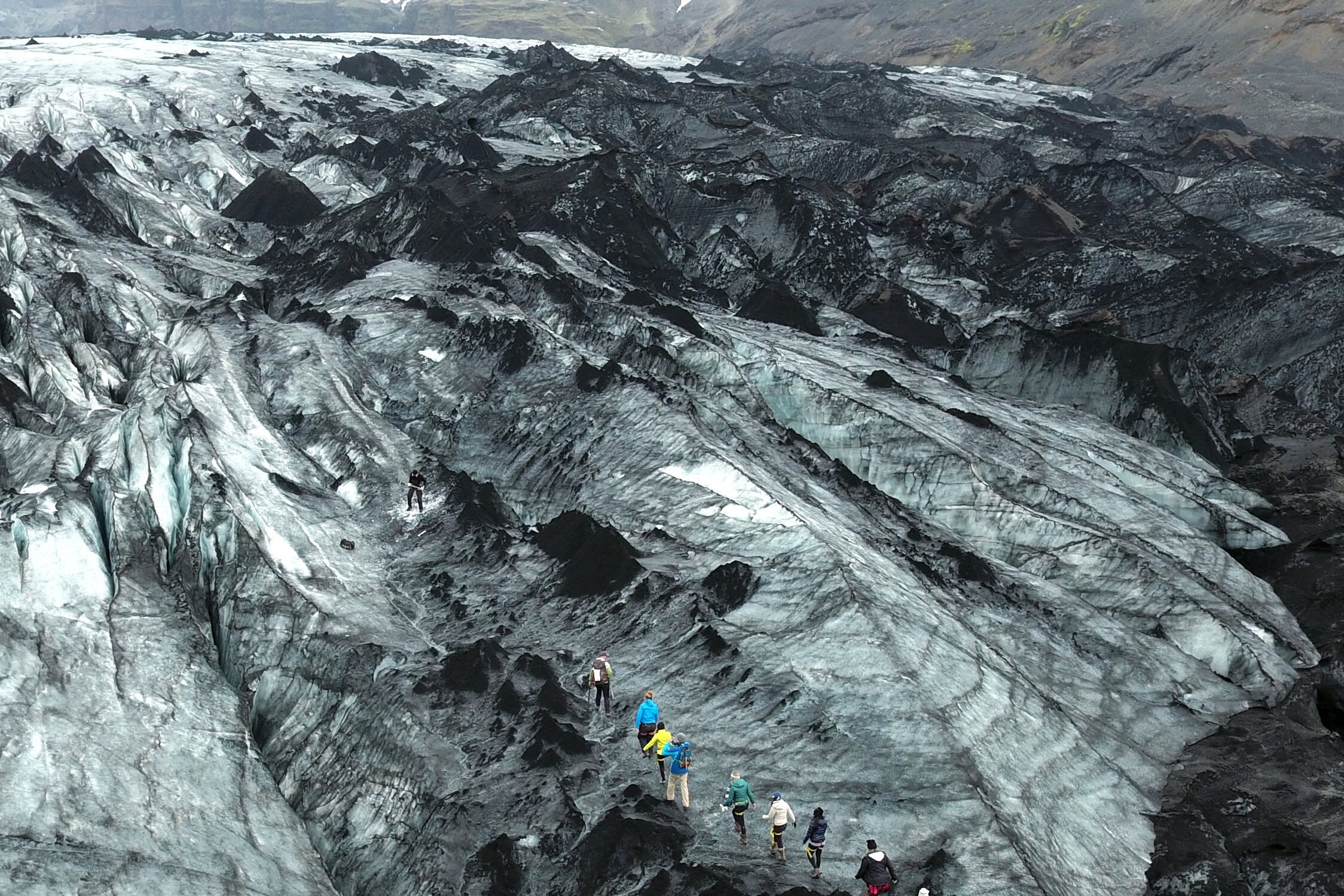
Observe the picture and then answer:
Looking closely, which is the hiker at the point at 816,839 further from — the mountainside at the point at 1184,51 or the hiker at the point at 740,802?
the mountainside at the point at 1184,51

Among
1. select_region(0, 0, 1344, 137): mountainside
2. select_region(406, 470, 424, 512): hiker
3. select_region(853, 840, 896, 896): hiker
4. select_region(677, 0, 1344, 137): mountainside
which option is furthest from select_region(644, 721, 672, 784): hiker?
select_region(677, 0, 1344, 137): mountainside

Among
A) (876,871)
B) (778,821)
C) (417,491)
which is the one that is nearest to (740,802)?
(778,821)

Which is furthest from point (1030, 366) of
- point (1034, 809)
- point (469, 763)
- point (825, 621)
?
point (469, 763)

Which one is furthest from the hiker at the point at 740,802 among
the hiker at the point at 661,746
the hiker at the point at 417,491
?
the hiker at the point at 417,491

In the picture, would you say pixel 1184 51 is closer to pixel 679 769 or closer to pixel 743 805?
pixel 679 769

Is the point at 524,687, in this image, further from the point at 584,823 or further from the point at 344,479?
the point at 344,479
